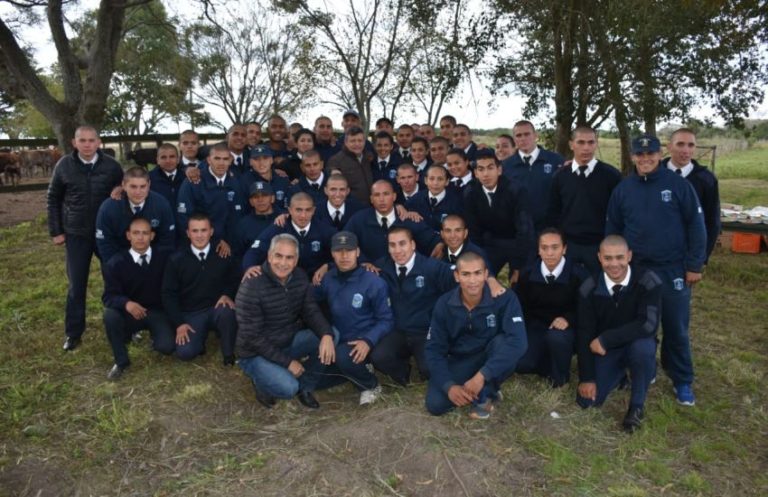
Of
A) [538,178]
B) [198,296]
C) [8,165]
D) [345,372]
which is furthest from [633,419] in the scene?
[8,165]

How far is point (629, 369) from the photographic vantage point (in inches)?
188

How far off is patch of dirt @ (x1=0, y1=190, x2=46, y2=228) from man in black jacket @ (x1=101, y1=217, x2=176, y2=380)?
8898mm

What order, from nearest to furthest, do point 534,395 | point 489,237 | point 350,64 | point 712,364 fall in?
1. point 534,395
2. point 712,364
3. point 489,237
4. point 350,64

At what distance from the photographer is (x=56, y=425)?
468 cm

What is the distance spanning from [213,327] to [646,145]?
4228 millimetres

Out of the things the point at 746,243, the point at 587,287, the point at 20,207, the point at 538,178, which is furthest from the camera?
the point at 20,207

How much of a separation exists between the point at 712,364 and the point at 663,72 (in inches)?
298

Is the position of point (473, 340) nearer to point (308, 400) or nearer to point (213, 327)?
point (308, 400)

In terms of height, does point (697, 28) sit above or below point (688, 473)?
above

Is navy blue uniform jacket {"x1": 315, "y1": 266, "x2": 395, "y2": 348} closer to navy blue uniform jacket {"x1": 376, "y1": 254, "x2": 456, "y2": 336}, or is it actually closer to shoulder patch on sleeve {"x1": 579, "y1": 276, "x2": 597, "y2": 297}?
navy blue uniform jacket {"x1": 376, "y1": 254, "x2": 456, "y2": 336}

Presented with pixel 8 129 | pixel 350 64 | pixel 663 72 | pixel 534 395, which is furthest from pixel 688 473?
pixel 8 129

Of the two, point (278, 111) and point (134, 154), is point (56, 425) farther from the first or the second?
point (278, 111)

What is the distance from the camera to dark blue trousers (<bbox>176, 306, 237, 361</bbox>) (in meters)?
5.72

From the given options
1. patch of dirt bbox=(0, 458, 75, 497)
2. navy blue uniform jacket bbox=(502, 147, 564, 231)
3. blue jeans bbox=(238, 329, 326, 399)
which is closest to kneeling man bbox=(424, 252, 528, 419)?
blue jeans bbox=(238, 329, 326, 399)
